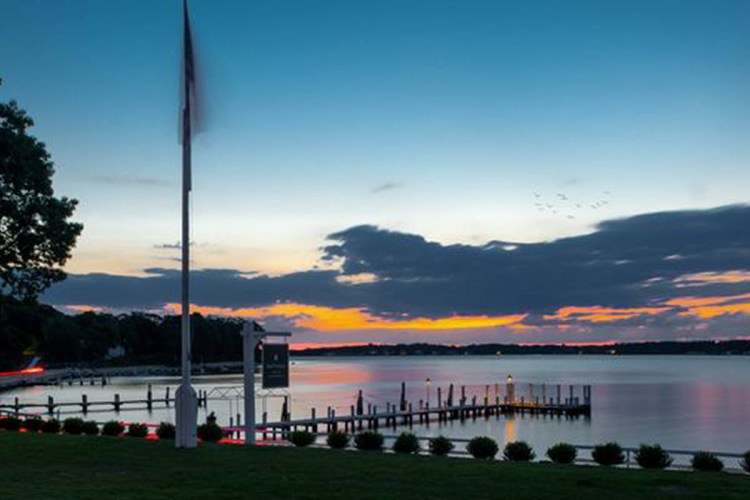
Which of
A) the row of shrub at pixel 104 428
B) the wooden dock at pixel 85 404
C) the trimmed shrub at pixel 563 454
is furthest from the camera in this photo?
the wooden dock at pixel 85 404

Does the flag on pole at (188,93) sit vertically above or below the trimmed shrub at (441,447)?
above

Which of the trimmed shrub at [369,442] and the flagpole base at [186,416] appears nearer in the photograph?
the flagpole base at [186,416]

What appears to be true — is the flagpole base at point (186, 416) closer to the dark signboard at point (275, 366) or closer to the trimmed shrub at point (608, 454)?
the dark signboard at point (275, 366)

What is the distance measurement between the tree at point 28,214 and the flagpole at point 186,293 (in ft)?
34.9

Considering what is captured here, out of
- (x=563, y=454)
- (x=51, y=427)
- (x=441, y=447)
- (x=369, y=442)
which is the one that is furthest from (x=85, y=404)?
(x=563, y=454)

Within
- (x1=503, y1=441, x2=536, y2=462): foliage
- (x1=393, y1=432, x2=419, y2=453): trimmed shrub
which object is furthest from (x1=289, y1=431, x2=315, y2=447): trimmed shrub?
(x1=503, y1=441, x2=536, y2=462): foliage

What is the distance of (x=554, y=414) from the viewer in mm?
86875

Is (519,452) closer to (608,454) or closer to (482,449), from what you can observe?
(482,449)

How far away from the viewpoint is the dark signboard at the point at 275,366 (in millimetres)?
24016

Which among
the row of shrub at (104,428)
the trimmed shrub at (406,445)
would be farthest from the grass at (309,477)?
the row of shrub at (104,428)

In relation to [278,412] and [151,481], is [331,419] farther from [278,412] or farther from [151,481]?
[151,481]

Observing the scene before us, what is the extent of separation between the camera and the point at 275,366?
24156mm

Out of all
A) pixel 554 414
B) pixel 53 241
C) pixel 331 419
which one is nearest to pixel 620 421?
pixel 554 414

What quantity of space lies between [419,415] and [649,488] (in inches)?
2721
